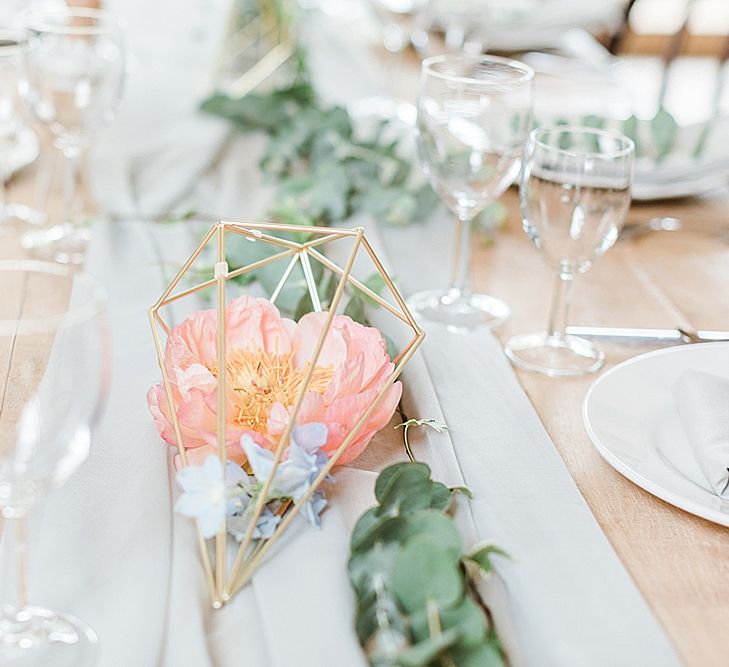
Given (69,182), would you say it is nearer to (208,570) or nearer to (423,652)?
(208,570)

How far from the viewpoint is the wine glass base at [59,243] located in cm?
112

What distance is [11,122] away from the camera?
1.15 m

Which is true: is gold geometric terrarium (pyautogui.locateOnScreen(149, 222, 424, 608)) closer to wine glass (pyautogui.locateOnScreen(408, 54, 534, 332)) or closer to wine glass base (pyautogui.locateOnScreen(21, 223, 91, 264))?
wine glass (pyautogui.locateOnScreen(408, 54, 534, 332))

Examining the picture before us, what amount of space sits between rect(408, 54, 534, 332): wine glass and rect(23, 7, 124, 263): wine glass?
37 centimetres

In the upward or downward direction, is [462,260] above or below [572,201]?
below

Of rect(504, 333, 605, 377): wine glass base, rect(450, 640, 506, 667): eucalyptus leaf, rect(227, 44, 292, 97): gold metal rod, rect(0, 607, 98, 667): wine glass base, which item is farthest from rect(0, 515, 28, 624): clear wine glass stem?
rect(227, 44, 292, 97): gold metal rod

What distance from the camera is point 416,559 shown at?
20.1 inches

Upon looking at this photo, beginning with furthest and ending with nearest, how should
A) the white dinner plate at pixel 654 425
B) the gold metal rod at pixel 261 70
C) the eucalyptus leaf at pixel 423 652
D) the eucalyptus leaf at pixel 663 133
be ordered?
the gold metal rod at pixel 261 70 < the eucalyptus leaf at pixel 663 133 < the white dinner plate at pixel 654 425 < the eucalyptus leaf at pixel 423 652

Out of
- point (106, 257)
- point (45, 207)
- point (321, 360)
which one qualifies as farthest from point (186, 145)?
point (321, 360)

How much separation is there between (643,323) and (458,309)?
0.57ft

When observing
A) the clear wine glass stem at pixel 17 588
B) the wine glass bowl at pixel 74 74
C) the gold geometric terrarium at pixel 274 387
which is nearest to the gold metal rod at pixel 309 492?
the gold geometric terrarium at pixel 274 387

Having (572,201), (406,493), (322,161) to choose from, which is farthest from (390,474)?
(322,161)

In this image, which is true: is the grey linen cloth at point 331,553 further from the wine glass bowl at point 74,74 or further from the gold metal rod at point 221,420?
the wine glass bowl at point 74,74

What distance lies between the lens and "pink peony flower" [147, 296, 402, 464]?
0.65m
